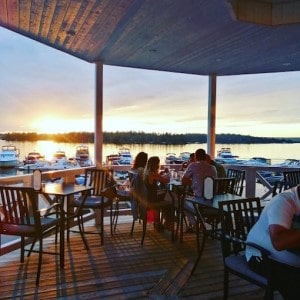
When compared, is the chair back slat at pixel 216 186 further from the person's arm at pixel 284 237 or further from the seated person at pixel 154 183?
the person's arm at pixel 284 237

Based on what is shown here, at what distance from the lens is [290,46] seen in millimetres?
4824

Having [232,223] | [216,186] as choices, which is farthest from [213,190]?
[232,223]

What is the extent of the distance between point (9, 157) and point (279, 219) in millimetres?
14511

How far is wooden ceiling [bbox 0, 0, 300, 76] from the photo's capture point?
363 cm

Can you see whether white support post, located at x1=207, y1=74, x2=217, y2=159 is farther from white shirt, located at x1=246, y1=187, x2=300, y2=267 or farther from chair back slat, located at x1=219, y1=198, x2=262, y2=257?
white shirt, located at x1=246, y1=187, x2=300, y2=267

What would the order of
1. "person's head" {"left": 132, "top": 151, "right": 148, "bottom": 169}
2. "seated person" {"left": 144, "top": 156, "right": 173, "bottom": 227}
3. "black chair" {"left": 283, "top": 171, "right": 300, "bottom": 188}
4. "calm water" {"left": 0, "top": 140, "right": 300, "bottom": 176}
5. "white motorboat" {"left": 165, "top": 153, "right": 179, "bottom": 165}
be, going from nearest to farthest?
1. "seated person" {"left": 144, "top": 156, "right": 173, "bottom": 227}
2. "person's head" {"left": 132, "top": 151, "right": 148, "bottom": 169}
3. "black chair" {"left": 283, "top": 171, "right": 300, "bottom": 188}
4. "white motorboat" {"left": 165, "top": 153, "right": 179, "bottom": 165}
5. "calm water" {"left": 0, "top": 140, "right": 300, "bottom": 176}

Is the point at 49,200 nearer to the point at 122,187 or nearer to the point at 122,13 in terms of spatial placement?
the point at 122,187

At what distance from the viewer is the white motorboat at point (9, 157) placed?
12923mm

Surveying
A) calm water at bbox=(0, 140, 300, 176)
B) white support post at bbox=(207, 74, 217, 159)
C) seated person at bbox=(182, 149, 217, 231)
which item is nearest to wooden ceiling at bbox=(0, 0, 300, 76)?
white support post at bbox=(207, 74, 217, 159)

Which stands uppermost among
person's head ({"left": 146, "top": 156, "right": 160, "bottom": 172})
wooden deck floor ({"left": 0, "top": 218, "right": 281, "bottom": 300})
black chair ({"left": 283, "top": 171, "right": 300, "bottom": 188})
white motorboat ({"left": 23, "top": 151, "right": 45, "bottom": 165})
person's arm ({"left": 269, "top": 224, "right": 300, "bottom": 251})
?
person's head ({"left": 146, "top": 156, "right": 160, "bottom": 172})

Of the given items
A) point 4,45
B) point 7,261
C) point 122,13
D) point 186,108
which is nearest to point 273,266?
point 7,261

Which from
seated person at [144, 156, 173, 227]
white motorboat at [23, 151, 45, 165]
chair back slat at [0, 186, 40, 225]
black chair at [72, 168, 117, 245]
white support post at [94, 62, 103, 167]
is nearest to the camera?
chair back slat at [0, 186, 40, 225]

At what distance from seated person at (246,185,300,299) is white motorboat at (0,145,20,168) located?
40.0 feet

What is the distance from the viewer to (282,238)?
1761 mm
